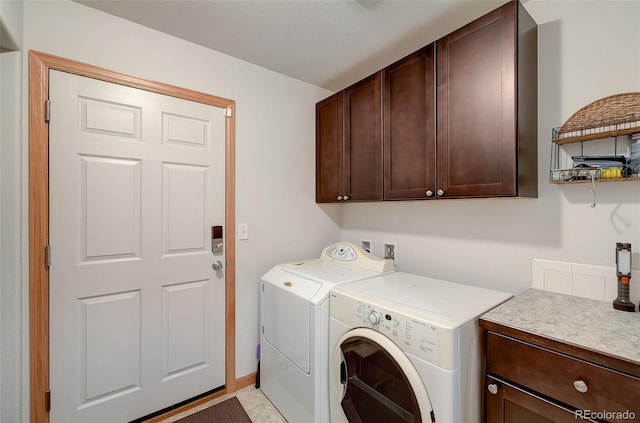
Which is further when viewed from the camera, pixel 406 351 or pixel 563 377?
pixel 406 351

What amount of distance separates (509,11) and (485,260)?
127 centimetres

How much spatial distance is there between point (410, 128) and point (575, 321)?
1169 mm

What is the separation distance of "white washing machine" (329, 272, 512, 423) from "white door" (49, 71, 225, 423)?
1.01m

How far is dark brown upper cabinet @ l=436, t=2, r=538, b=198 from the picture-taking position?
1.24 m

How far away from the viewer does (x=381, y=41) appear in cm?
182

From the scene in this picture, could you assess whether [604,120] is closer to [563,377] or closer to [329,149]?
[563,377]

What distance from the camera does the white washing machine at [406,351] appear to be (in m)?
1.03

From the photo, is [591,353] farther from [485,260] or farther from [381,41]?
[381,41]

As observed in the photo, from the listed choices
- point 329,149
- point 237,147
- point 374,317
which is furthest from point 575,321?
point 237,147

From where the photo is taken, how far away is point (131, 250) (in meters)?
1.66

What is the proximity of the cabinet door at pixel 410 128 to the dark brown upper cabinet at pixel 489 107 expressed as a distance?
0.05 metres

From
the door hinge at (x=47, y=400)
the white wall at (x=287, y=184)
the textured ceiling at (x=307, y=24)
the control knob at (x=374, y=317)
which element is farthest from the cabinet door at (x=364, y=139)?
the door hinge at (x=47, y=400)

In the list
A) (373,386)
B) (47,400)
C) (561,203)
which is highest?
(561,203)

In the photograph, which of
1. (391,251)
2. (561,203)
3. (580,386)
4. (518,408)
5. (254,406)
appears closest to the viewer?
(580,386)
